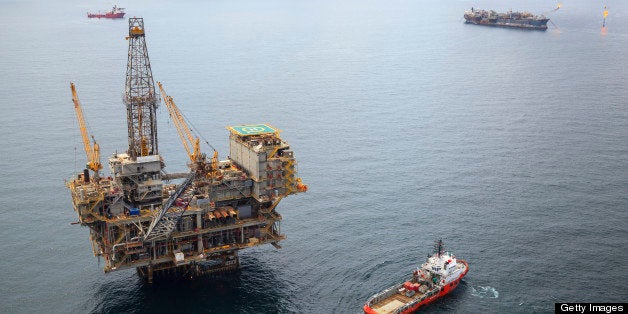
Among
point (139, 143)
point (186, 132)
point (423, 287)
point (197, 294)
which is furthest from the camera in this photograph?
point (186, 132)

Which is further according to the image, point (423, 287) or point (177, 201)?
point (177, 201)

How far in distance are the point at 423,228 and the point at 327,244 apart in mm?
16939

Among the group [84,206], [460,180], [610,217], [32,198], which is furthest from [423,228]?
[32,198]

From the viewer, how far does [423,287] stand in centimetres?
8819

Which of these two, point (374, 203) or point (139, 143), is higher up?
point (139, 143)

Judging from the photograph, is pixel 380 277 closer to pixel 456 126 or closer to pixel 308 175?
pixel 308 175

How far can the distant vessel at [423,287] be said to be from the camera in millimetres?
84369

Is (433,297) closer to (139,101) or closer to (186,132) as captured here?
(186,132)

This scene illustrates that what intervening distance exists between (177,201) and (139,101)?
16.2 meters

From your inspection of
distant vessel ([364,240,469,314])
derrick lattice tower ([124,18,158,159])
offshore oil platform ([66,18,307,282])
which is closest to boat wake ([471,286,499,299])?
distant vessel ([364,240,469,314])
